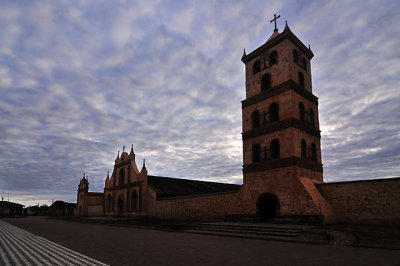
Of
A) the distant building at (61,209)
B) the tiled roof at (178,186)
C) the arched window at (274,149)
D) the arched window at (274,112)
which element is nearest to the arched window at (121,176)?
the tiled roof at (178,186)

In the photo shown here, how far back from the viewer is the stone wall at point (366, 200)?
17062mm

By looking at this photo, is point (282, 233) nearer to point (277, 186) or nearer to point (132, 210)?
point (277, 186)

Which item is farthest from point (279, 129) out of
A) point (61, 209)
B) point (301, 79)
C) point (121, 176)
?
point (61, 209)

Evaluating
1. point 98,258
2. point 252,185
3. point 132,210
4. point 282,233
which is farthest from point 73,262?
point 132,210

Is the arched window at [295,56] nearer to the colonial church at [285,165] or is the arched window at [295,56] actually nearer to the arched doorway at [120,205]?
the colonial church at [285,165]

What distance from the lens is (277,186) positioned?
21281 mm

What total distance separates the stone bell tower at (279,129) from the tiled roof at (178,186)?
1574 centimetres

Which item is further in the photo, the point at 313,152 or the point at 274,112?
the point at 274,112

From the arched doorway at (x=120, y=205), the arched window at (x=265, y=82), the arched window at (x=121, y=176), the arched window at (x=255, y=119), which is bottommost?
the arched doorway at (x=120, y=205)

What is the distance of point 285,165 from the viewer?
69.3 ft

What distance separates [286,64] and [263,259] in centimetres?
1830

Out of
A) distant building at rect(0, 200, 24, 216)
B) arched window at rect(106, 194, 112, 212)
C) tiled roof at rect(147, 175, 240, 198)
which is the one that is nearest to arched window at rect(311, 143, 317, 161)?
tiled roof at rect(147, 175, 240, 198)

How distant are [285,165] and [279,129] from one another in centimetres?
307

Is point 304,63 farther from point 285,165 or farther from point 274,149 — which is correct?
point 285,165
